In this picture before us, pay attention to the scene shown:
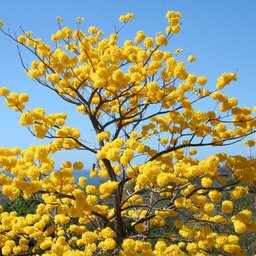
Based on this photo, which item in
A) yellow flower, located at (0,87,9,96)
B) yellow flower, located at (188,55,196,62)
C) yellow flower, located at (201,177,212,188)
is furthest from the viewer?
yellow flower, located at (188,55,196,62)

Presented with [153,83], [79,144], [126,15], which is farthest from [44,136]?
[126,15]

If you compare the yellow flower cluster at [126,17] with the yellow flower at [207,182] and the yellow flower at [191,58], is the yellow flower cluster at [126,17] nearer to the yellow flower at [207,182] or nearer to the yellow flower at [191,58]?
the yellow flower at [191,58]

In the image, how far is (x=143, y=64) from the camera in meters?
6.80

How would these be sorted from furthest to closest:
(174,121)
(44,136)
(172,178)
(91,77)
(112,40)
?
(112,40), (174,121), (91,77), (44,136), (172,178)

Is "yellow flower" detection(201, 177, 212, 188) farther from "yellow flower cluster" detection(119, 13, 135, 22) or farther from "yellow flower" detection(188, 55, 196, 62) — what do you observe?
"yellow flower cluster" detection(119, 13, 135, 22)

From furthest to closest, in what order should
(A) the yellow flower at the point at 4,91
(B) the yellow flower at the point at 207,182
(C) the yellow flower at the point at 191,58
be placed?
(C) the yellow flower at the point at 191,58, (A) the yellow flower at the point at 4,91, (B) the yellow flower at the point at 207,182

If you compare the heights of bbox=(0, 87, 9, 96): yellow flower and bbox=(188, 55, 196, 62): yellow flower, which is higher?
bbox=(188, 55, 196, 62): yellow flower

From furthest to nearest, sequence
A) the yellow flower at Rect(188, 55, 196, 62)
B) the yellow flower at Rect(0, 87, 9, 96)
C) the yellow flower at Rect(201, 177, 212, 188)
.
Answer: the yellow flower at Rect(188, 55, 196, 62) → the yellow flower at Rect(0, 87, 9, 96) → the yellow flower at Rect(201, 177, 212, 188)

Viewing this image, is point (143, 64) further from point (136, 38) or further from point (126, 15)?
point (126, 15)

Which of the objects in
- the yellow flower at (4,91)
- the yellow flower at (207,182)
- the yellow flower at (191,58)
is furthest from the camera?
the yellow flower at (191,58)

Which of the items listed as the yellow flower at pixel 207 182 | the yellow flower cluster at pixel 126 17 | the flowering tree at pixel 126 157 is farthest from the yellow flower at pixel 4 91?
Answer: the yellow flower at pixel 207 182

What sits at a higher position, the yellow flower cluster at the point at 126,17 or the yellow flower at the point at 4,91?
the yellow flower cluster at the point at 126,17

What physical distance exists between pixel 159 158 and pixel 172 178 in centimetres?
203

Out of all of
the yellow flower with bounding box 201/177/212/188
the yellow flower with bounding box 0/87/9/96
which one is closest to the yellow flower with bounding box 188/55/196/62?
the yellow flower with bounding box 201/177/212/188
